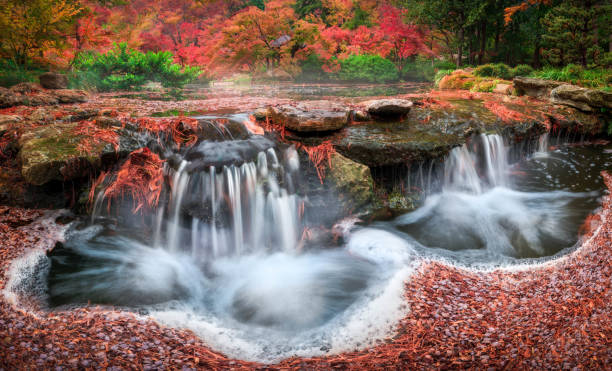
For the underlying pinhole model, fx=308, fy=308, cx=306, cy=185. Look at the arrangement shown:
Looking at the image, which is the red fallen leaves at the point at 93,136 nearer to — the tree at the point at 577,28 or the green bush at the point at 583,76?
the green bush at the point at 583,76

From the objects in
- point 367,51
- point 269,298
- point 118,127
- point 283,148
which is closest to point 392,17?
point 367,51

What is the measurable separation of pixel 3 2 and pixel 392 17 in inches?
517

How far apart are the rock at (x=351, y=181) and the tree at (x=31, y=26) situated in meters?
6.08

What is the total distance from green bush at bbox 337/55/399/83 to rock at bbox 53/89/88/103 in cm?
1055

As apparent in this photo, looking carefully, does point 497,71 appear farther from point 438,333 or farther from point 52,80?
point 52,80

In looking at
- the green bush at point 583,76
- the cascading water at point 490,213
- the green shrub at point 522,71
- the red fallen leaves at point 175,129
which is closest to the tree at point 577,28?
the green bush at point 583,76

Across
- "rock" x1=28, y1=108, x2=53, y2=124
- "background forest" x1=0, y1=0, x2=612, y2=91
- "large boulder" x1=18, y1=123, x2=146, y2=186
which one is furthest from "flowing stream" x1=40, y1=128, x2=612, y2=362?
"background forest" x1=0, y1=0, x2=612, y2=91

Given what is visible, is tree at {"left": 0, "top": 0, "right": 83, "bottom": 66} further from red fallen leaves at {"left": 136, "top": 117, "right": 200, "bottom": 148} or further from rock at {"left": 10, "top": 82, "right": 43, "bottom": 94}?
red fallen leaves at {"left": 136, "top": 117, "right": 200, "bottom": 148}

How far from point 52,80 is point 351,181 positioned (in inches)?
257

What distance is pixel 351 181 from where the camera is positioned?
3854mm

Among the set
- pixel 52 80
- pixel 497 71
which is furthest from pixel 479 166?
pixel 52 80

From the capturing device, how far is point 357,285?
287cm

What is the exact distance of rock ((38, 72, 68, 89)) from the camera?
6.16 meters

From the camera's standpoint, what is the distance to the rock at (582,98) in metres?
5.80
